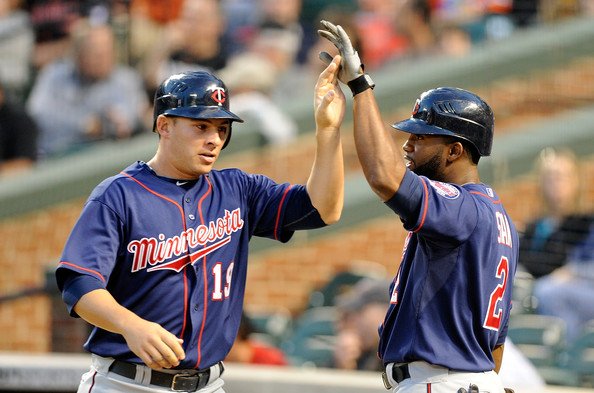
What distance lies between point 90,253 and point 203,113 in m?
0.55

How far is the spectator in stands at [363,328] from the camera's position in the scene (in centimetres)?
659

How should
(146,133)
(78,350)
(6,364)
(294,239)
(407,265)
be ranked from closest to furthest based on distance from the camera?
(407,265) < (6,364) < (78,350) < (294,239) < (146,133)

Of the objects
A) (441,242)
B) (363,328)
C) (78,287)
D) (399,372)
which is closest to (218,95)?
(78,287)

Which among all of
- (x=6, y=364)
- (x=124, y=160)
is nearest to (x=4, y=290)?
(x=124, y=160)

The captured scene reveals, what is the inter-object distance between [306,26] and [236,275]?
→ 6.63 m

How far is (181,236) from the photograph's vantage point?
3719mm

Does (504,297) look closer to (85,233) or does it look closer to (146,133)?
(85,233)

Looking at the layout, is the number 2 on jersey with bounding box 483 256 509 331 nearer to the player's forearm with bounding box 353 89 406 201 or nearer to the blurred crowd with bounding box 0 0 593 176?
the player's forearm with bounding box 353 89 406 201

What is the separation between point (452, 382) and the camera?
3576mm

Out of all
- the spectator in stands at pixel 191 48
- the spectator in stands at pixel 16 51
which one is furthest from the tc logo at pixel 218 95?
the spectator in stands at pixel 16 51

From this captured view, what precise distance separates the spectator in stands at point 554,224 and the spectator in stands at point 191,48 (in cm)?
323

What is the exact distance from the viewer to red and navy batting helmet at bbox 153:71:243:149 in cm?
370

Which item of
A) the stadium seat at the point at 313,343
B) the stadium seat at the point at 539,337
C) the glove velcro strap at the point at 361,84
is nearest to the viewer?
the glove velcro strap at the point at 361,84

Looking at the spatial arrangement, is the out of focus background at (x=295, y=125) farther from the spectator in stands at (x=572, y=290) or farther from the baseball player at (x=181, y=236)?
the baseball player at (x=181, y=236)
